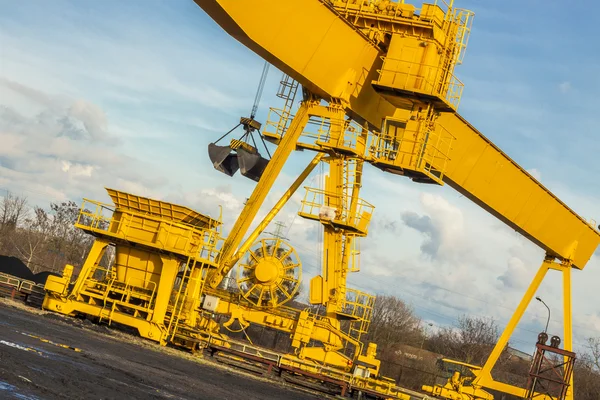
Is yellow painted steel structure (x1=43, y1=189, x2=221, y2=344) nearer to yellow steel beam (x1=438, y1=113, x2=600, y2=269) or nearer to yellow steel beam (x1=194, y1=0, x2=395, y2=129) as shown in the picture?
yellow steel beam (x1=194, y1=0, x2=395, y2=129)

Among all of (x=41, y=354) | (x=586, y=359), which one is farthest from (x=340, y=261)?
(x=586, y=359)

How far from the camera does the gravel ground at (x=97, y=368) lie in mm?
8945

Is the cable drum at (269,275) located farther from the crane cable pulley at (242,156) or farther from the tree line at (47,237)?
the tree line at (47,237)

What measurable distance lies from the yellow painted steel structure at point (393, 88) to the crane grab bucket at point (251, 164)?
918mm

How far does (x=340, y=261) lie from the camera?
62.7 ft

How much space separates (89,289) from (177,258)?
81.8 inches

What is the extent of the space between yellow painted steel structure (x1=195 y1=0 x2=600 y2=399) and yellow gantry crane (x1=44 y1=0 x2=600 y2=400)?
0.10ft

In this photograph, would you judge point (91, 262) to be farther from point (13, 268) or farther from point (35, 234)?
point (35, 234)

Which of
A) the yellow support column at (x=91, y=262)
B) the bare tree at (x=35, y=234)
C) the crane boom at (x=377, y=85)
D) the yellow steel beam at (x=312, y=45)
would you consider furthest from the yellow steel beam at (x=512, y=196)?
the bare tree at (x=35, y=234)

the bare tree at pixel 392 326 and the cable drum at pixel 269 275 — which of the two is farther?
the bare tree at pixel 392 326

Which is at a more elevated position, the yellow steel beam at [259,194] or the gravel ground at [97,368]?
the yellow steel beam at [259,194]

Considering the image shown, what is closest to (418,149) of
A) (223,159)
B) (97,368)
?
(223,159)

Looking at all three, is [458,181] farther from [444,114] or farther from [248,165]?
[248,165]

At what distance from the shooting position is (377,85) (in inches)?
706
